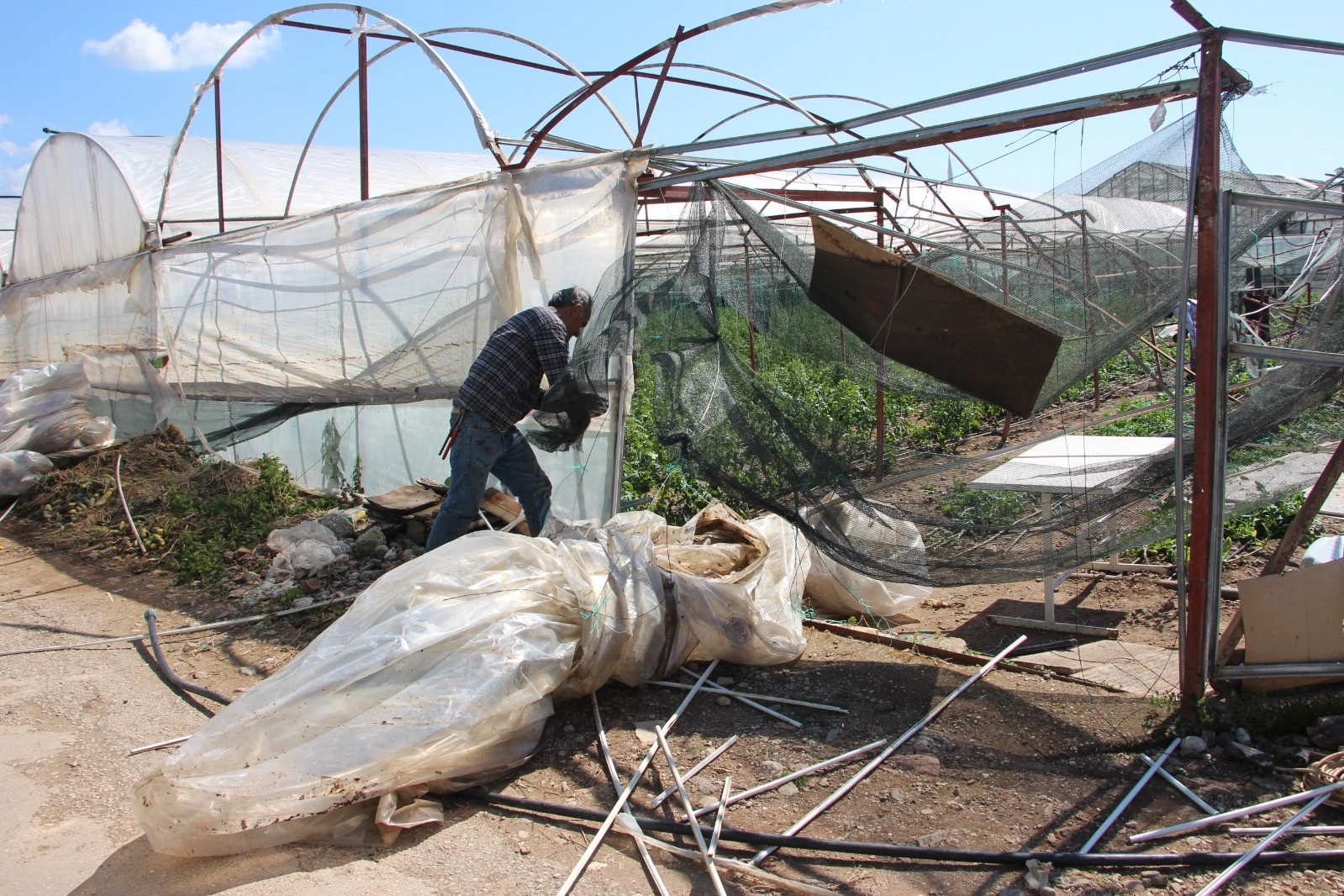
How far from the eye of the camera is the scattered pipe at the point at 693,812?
255 centimetres

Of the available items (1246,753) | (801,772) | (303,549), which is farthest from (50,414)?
(1246,753)

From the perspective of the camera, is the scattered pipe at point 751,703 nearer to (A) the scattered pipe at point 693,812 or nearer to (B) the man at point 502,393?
(A) the scattered pipe at point 693,812

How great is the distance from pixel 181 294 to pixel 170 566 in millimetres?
2830

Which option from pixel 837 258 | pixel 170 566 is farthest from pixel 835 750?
pixel 170 566

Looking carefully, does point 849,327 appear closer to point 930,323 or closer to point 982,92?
point 930,323

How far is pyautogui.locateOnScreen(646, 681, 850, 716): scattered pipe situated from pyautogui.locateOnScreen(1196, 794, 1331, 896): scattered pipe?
1455 millimetres

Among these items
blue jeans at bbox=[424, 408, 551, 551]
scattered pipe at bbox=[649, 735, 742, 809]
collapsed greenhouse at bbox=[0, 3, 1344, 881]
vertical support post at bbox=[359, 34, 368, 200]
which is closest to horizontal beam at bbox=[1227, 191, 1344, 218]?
collapsed greenhouse at bbox=[0, 3, 1344, 881]

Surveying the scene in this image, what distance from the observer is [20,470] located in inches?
328

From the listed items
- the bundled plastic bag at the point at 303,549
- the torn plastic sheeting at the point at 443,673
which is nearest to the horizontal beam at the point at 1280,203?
the torn plastic sheeting at the point at 443,673

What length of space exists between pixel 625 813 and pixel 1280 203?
10.0ft

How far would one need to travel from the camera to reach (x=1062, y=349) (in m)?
3.54

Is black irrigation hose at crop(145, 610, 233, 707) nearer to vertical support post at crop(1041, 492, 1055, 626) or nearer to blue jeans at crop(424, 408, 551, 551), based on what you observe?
blue jeans at crop(424, 408, 551, 551)

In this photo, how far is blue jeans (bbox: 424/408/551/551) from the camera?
4.84 metres

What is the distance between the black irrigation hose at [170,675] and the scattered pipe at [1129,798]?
11.3 ft
